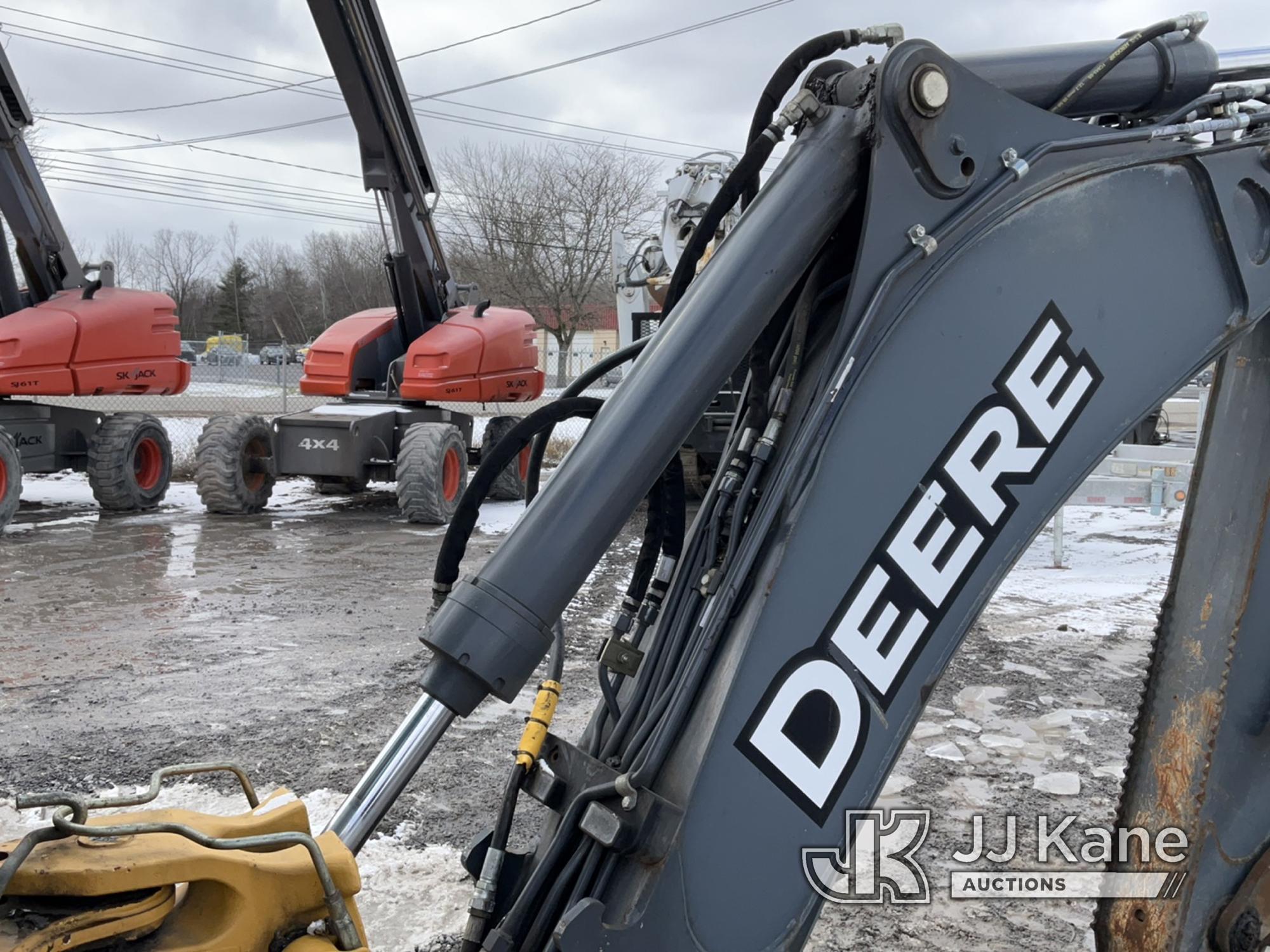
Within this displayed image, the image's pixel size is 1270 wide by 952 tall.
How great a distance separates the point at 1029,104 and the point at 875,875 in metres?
2.16

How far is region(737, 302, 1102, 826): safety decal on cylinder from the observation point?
1.38 meters

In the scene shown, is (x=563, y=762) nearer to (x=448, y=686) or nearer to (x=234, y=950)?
(x=448, y=686)

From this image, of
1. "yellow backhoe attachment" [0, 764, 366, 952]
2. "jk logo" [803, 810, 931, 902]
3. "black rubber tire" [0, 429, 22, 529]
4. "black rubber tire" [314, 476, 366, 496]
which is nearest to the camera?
"yellow backhoe attachment" [0, 764, 366, 952]

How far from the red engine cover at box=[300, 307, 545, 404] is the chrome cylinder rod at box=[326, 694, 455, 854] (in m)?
8.68

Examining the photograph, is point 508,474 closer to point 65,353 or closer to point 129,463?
point 129,463

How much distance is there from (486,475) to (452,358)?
8.52 meters

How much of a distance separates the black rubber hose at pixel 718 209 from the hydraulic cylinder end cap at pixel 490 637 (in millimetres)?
486

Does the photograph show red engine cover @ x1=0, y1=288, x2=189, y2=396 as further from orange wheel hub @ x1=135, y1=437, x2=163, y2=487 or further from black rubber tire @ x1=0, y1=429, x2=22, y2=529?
orange wheel hub @ x1=135, y1=437, x2=163, y2=487

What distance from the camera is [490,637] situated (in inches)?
52.1

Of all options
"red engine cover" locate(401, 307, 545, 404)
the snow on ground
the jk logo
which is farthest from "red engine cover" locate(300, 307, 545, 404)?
the jk logo

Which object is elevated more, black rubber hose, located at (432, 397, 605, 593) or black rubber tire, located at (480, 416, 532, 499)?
black rubber tire, located at (480, 416, 532, 499)

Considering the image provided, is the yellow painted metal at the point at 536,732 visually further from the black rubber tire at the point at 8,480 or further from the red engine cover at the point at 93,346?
the red engine cover at the point at 93,346

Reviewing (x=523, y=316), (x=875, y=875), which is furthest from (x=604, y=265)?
(x=875, y=875)

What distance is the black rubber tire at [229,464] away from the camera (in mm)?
9758
